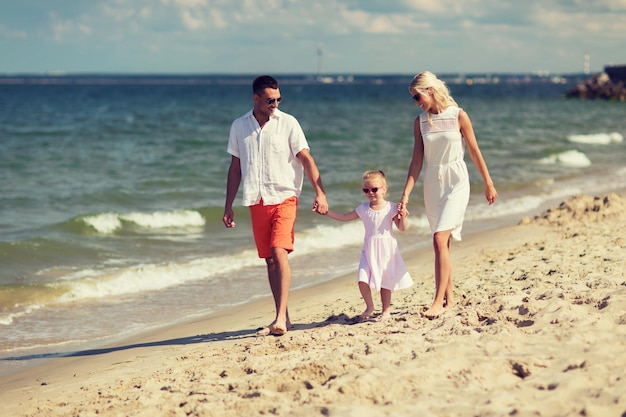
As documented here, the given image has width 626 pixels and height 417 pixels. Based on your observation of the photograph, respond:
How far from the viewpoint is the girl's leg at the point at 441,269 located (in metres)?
5.66

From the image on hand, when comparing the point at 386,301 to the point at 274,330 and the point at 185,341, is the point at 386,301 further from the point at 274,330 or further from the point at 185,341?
the point at 185,341

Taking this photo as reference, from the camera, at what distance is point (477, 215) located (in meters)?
12.9

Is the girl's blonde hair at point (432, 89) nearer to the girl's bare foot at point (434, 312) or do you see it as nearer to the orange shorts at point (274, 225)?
the orange shorts at point (274, 225)

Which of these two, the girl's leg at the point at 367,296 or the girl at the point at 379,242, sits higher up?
the girl at the point at 379,242

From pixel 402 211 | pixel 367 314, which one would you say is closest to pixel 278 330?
pixel 367 314

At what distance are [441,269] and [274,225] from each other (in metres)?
1.27

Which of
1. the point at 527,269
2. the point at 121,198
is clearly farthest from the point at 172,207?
the point at 527,269

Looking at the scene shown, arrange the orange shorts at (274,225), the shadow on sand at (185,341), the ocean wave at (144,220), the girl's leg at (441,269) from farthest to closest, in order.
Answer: the ocean wave at (144,220) < the shadow on sand at (185,341) < the orange shorts at (274,225) < the girl's leg at (441,269)

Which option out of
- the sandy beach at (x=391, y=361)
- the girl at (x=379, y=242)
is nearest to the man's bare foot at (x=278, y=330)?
the sandy beach at (x=391, y=361)

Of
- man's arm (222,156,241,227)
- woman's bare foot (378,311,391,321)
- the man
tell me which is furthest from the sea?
man's arm (222,156,241,227)

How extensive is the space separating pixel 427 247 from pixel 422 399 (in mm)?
6518

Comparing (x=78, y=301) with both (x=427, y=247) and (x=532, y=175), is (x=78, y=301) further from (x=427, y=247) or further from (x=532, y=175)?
(x=532, y=175)

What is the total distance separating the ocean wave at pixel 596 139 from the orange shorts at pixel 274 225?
75.1 ft

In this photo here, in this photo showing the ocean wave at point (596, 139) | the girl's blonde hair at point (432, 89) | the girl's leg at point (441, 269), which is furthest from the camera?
the ocean wave at point (596, 139)
